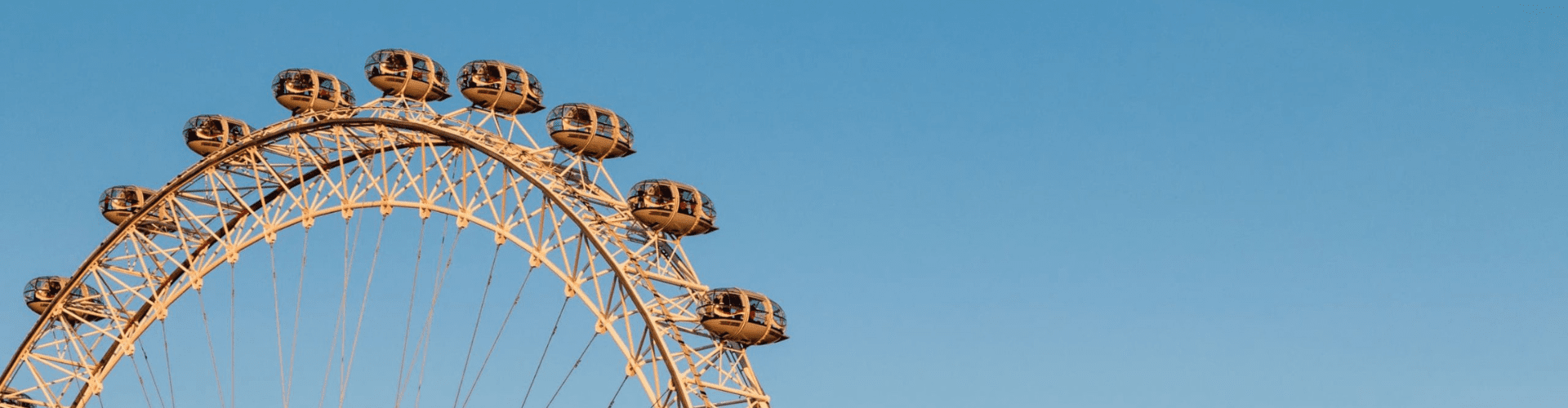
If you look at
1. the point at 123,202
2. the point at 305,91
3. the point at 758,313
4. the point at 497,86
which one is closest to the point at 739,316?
the point at 758,313

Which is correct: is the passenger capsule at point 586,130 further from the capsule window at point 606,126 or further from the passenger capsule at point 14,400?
the passenger capsule at point 14,400

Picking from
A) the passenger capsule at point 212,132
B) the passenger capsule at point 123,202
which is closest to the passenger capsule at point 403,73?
the passenger capsule at point 212,132

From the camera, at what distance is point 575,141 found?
51.0 m

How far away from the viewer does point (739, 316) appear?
47.3 meters

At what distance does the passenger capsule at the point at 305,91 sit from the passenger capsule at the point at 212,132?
384cm

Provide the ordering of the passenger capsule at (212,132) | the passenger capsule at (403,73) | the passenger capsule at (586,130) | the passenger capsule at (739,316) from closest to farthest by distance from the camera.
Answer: the passenger capsule at (739,316)
the passenger capsule at (586,130)
the passenger capsule at (403,73)
the passenger capsule at (212,132)

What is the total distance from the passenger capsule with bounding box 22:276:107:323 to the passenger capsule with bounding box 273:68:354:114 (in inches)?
418

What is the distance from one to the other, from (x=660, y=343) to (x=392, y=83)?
13.2 m

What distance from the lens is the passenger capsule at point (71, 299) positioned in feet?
221

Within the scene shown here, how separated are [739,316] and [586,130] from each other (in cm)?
652

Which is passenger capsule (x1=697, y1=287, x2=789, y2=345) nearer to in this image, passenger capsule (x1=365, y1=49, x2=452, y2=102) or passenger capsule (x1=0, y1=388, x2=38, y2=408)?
passenger capsule (x1=365, y1=49, x2=452, y2=102)

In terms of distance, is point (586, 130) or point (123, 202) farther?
point (123, 202)

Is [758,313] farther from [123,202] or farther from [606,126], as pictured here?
[123,202]

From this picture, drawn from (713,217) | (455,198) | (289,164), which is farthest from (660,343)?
(289,164)
